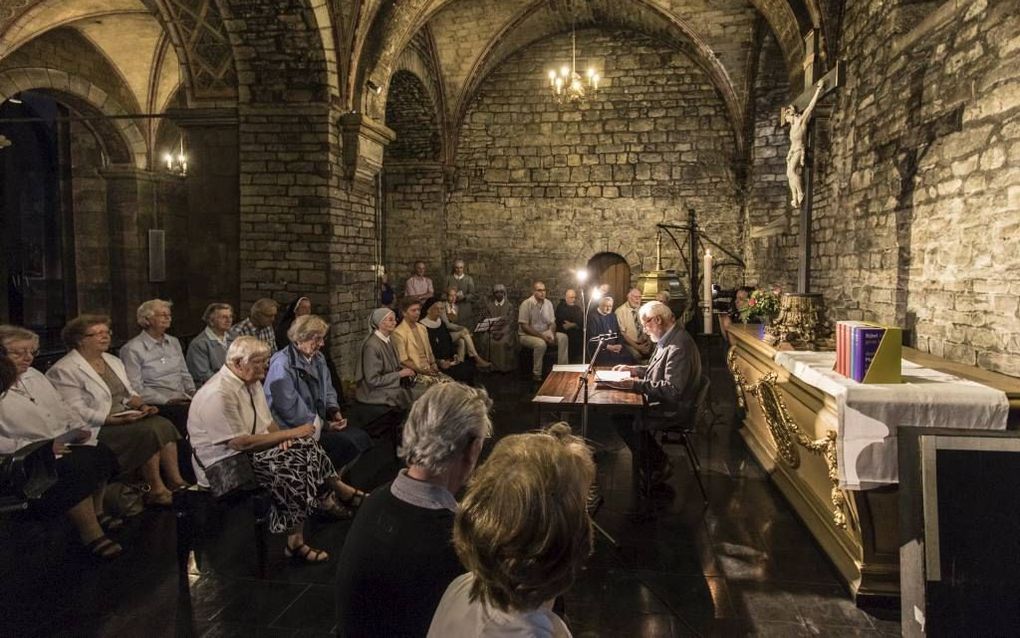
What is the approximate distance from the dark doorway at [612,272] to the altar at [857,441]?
24.6ft

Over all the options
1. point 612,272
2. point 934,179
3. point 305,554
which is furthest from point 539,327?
point 305,554

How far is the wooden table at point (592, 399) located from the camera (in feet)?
A: 13.3

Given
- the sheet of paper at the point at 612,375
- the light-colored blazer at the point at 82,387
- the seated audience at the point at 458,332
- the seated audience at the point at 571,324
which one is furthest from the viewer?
the seated audience at the point at 571,324

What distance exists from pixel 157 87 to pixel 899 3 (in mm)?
11278

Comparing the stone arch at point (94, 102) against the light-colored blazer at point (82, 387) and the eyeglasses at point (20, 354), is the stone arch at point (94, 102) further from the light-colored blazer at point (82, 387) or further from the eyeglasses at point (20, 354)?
the eyeglasses at point (20, 354)

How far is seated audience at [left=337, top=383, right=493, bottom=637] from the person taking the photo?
1599 mm

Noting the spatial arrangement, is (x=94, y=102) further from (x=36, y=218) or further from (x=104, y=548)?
(x=104, y=548)

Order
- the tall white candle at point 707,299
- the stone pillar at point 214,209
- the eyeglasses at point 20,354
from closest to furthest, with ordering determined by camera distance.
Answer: the eyeglasses at point 20,354, the tall white candle at point 707,299, the stone pillar at point 214,209

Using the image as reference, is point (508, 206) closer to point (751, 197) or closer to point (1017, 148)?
point (751, 197)

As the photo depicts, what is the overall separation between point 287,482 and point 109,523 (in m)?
1.36

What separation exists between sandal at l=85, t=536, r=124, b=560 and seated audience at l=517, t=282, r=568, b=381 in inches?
253

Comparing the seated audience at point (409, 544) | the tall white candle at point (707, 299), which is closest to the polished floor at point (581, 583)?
the seated audience at point (409, 544)

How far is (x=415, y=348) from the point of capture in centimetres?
581

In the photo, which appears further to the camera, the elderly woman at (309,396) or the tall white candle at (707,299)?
the tall white candle at (707,299)
